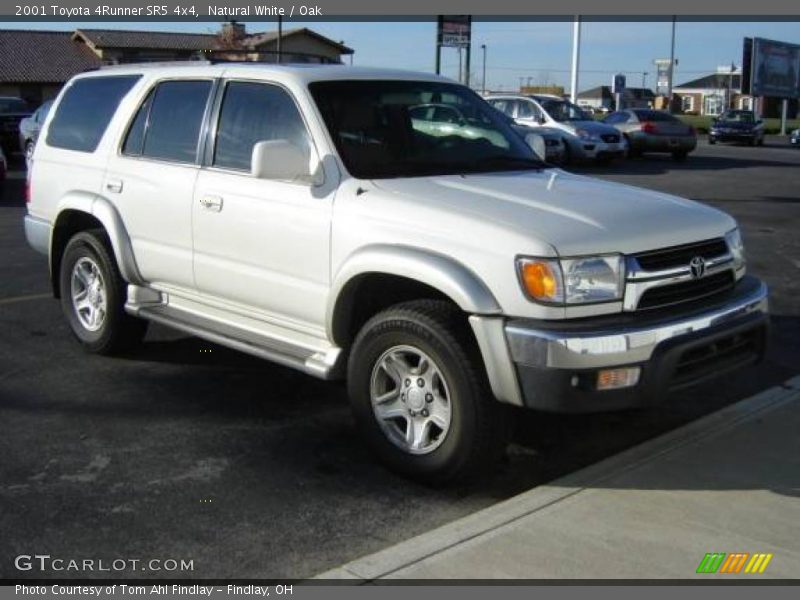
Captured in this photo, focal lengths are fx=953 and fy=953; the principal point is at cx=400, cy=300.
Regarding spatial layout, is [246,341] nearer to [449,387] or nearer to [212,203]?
[212,203]

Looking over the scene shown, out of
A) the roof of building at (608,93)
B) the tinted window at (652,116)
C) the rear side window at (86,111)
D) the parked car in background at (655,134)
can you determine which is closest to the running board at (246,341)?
the rear side window at (86,111)

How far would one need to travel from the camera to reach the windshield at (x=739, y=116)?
4111 centimetres

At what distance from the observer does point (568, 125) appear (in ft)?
79.8

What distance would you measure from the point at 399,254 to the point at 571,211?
806 mm

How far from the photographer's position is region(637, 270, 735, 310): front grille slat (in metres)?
4.20

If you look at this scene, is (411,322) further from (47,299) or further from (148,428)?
(47,299)

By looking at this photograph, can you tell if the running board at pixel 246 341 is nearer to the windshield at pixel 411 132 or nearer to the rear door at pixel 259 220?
the rear door at pixel 259 220

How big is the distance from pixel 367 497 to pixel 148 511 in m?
0.95

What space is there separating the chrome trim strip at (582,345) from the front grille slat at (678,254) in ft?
0.95

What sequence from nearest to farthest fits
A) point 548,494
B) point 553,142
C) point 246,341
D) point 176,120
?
point 548,494, point 246,341, point 176,120, point 553,142

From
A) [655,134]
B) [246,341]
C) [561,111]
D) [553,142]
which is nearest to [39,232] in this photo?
[246,341]

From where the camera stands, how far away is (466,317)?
421 cm

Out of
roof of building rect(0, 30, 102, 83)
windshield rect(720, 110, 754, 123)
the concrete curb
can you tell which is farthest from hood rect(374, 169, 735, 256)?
roof of building rect(0, 30, 102, 83)

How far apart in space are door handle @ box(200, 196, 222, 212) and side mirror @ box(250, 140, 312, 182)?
20.4 inches
